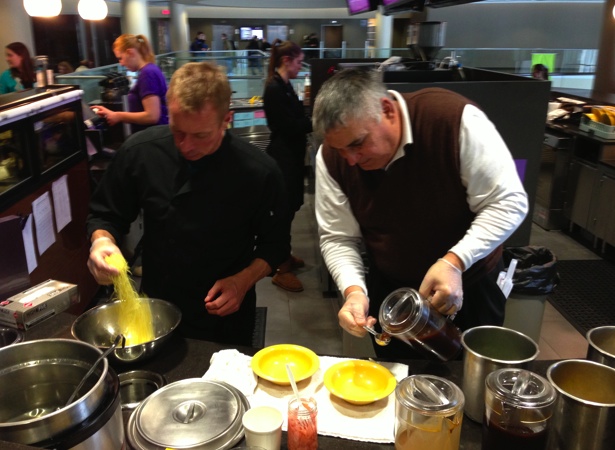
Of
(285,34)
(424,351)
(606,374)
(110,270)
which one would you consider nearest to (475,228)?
(424,351)

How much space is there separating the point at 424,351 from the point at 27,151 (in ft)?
8.32

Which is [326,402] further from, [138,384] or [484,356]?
[138,384]

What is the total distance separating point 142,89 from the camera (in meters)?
4.25

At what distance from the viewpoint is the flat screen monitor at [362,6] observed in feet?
22.1

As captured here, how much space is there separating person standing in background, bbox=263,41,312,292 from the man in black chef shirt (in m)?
2.17

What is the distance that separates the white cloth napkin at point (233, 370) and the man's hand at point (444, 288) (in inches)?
20.5

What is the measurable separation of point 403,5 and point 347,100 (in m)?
3.74

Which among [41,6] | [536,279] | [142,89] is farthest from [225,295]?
[41,6]

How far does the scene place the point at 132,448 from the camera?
116 centimetres

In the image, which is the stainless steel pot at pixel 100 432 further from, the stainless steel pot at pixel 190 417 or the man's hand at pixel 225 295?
the man's hand at pixel 225 295

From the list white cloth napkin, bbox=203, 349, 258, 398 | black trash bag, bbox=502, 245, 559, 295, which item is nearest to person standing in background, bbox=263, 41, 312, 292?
black trash bag, bbox=502, 245, 559, 295

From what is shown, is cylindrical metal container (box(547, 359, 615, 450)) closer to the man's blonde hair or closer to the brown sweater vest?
the brown sweater vest

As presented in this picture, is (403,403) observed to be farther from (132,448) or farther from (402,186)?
(402,186)

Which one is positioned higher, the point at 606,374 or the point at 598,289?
the point at 606,374
